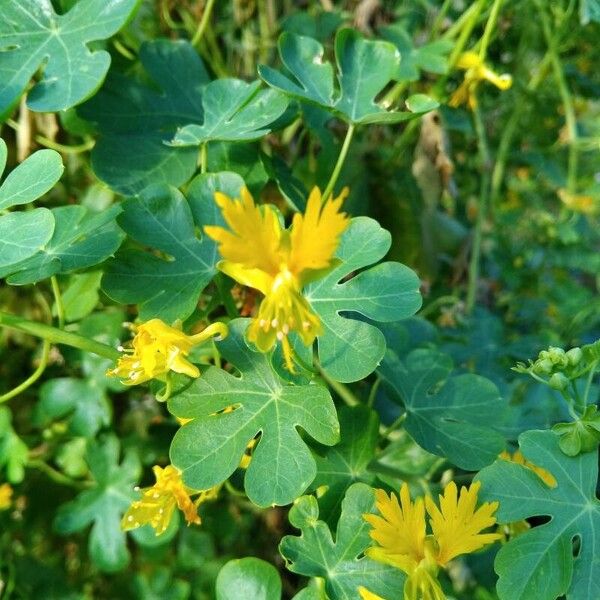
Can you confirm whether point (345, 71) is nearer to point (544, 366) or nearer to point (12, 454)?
point (544, 366)

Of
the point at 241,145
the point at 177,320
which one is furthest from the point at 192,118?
the point at 177,320

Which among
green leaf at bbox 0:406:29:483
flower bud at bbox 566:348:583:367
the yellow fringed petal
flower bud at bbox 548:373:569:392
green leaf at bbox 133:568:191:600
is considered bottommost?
green leaf at bbox 133:568:191:600

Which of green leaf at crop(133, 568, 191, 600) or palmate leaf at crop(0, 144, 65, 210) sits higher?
palmate leaf at crop(0, 144, 65, 210)

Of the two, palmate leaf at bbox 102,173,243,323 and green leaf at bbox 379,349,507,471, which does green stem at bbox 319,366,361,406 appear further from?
palmate leaf at bbox 102,173,243,323

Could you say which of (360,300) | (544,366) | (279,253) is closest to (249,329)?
(279,253)

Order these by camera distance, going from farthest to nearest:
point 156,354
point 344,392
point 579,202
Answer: point 579,202
point 344,392
point 156,354

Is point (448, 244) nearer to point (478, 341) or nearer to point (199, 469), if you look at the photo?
point (478, 341)

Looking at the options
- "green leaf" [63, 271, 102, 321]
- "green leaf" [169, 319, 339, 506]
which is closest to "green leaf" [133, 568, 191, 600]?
"green leaf" [63, 271, 102, 321]
